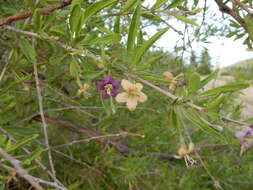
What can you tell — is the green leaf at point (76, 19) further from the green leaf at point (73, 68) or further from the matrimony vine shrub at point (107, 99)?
the green leaf at point (73, 68)

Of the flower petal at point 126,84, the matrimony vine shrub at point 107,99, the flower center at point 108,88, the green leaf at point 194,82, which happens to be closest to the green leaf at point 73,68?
the matrimony vine shrub at point 107,99

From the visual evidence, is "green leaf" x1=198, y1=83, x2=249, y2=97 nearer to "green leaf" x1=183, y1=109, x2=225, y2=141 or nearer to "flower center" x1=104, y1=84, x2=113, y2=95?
"green leaf" x1=183, y1=109, x2=225, y2=141

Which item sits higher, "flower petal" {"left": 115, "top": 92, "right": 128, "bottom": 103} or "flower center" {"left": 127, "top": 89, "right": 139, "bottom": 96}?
"flower center" {"left": 127, "top": 89, "right": 139, "bottom": 96}

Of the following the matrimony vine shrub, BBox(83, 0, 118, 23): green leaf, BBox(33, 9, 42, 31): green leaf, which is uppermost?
BBox(83, 0, 118, 23): green leaf

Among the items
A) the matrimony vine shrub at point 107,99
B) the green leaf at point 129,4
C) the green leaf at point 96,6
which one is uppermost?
the green leaf at point 129,4

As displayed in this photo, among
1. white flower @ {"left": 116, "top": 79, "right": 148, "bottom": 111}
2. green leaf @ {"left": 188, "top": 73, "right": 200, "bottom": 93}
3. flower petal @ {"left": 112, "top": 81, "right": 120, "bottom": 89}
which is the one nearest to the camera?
green leaf @ {"left": 188, "top": 73, "right": 200, "bottom": 93}

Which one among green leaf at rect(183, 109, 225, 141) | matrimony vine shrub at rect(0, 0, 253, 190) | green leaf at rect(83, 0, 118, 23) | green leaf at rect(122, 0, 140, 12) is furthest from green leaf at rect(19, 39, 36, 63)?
green leaf at rect(183, 109, 225, 141)

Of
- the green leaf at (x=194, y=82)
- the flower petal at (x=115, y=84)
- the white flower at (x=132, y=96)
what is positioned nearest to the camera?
the green leaf at (x=194, y=82)

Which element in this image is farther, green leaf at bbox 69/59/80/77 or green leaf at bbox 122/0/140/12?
green leaf at bbox 69/59/80/77

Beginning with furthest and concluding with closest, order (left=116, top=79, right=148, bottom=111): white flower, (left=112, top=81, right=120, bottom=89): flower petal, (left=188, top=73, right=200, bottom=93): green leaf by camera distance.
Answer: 1. (left=112, top=81, right=120, bottom=89): flower petal
2. (left=116, top=79, right=148, bottom=111): white flower
3. (left=188, top=73, right=200, bottom=93): green leaf
